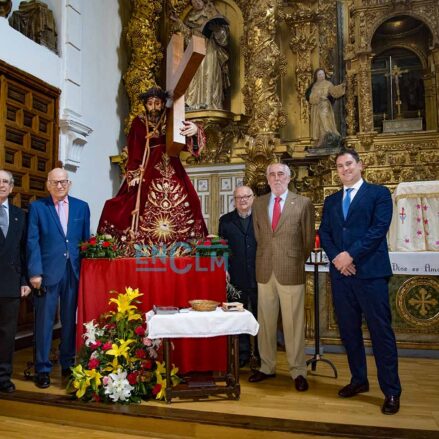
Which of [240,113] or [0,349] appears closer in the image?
[0,349]

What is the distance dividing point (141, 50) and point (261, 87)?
196 cm

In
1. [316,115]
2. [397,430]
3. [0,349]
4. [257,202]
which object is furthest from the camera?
[316,115]

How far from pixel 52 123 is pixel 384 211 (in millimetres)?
4089

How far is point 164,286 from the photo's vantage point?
324cm

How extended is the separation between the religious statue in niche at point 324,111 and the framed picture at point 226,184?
1318 mm

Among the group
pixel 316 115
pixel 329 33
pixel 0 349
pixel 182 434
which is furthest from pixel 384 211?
pixel 329 33

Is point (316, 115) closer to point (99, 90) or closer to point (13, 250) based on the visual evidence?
point (99, 90)

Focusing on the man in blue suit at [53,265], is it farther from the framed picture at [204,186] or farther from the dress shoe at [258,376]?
the framed picture at [204,186]

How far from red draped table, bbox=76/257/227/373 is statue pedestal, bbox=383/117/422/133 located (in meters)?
3.86

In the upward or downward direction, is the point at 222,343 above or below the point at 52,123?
below

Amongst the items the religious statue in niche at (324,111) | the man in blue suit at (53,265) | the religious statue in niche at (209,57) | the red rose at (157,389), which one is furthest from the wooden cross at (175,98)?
the religious statue in niche at (324,111)

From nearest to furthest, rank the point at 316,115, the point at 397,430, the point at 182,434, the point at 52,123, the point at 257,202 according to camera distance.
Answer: the point at 397,430, the point at 182,434, the point at 257,202, the point at 52,123, the point at 316,115

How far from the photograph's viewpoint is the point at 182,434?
256cm

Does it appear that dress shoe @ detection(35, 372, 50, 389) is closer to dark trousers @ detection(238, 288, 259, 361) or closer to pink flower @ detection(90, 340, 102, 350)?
pink flower @ detection(90, 340, 102, 350)
